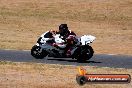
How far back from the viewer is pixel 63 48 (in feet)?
79.7

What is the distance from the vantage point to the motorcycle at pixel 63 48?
23.9m

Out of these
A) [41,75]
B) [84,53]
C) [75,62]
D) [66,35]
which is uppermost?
[66,35]

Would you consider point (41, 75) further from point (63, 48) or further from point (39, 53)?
point (39, 53)

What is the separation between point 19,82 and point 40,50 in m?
6.88

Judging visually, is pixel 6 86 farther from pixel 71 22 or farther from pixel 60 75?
pixel 71 22

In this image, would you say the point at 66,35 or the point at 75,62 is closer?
the point at 75,62

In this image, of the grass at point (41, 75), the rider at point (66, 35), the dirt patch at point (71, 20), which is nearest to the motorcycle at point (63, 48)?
the rider at point (66, 35)

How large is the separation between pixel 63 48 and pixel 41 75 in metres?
4.91

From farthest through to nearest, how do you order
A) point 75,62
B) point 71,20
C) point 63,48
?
1. point 71,20
2. point 63,48
3. point 75,62

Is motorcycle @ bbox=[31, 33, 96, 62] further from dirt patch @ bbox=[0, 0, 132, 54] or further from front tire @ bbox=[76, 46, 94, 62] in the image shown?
dirt patch @ bbox=[0, 0, 132, 54]

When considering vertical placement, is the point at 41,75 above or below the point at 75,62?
above

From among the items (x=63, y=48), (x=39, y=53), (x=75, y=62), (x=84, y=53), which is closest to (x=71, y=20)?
(x=39, y=53)

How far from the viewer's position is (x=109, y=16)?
1912 inches

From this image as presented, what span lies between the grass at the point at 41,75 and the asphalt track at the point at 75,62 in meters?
1.25
